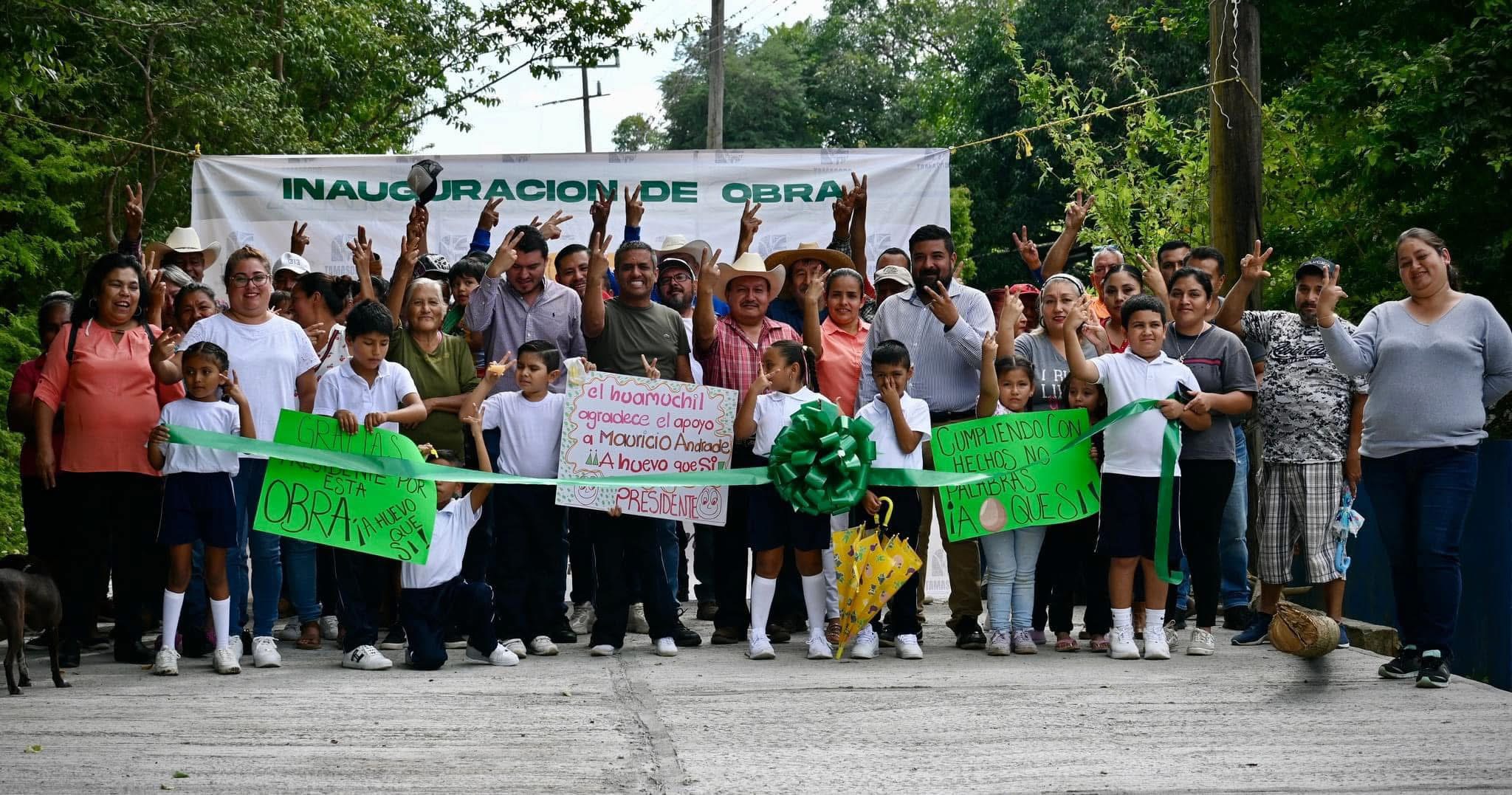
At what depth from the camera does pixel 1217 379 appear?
8.26m

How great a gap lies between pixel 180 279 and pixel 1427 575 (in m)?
7.07

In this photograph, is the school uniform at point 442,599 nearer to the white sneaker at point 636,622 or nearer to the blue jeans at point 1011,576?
the white sneaker at point 636,622

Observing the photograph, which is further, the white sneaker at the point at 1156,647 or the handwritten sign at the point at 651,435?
the handwritten sign at the point at 651,435

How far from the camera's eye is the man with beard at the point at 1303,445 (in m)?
8.45

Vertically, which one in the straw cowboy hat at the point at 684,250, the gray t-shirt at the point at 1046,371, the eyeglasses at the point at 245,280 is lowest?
the gray t-shirt at the point at 1046,371

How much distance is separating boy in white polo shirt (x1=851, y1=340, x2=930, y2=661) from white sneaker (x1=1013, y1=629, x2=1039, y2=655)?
0.48 meters

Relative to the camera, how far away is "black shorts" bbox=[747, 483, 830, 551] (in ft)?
27.0

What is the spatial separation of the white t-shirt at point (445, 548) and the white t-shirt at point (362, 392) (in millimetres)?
525

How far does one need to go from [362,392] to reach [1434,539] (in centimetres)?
506

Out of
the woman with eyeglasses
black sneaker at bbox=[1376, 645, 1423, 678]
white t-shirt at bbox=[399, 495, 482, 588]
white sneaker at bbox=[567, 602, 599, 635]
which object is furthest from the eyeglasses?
black sneaker at bbox=[1376, 645, 1423, 678]

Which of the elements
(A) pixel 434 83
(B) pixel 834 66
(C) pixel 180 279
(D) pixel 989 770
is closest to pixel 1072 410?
(D) pixel 989 770

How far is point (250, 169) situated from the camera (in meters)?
12.2

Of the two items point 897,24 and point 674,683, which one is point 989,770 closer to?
point 674,683

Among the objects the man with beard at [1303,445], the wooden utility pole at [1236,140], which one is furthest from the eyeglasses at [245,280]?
the wooden utility pole at [1236,140]
